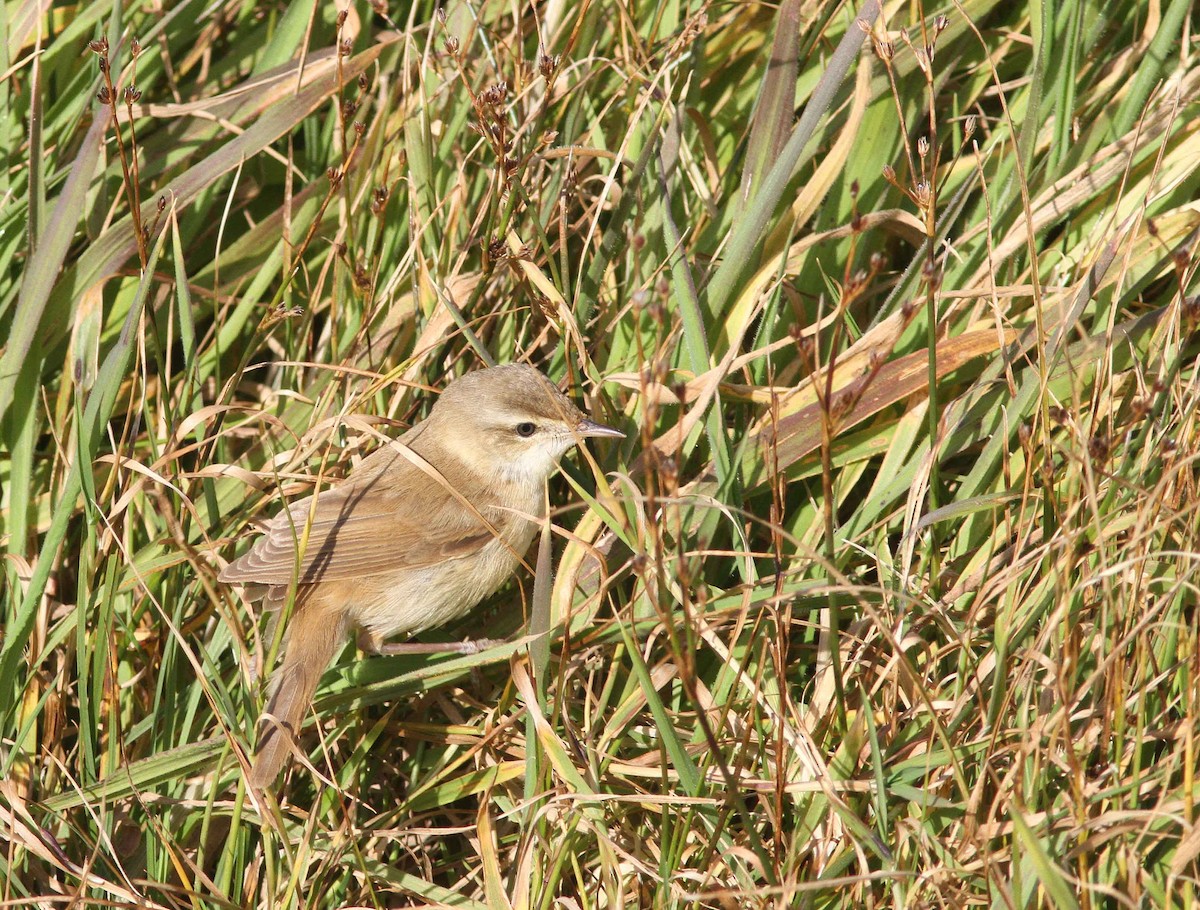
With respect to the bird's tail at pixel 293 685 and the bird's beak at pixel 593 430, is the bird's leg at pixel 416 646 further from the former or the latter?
the bird's beak at pixel 593 430

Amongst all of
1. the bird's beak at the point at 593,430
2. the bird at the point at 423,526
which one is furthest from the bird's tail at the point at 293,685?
the bird's beak at the point at 593,430

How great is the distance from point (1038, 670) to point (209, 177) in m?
2.65

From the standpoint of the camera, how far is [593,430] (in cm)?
324

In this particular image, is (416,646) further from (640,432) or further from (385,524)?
(640,432)

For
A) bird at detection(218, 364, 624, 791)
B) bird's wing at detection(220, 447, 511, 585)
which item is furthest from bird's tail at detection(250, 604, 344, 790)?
bird's wing at detection(220, 447, 511, 585)

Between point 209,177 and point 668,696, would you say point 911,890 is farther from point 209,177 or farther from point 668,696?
point 209,177

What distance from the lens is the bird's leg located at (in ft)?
10.8

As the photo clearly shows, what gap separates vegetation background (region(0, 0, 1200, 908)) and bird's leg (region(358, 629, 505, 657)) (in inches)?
3.0

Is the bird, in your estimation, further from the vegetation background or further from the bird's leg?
the vegetation background

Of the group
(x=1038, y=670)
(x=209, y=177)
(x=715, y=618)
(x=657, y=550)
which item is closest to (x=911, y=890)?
(x=1038, y=670)

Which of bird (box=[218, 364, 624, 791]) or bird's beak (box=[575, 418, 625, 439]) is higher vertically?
bird's beak (box=[575, 418, 625, 439])

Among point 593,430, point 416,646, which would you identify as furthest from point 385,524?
point 593,430

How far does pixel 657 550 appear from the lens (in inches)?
82.0

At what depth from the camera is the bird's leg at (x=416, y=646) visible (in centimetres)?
331
